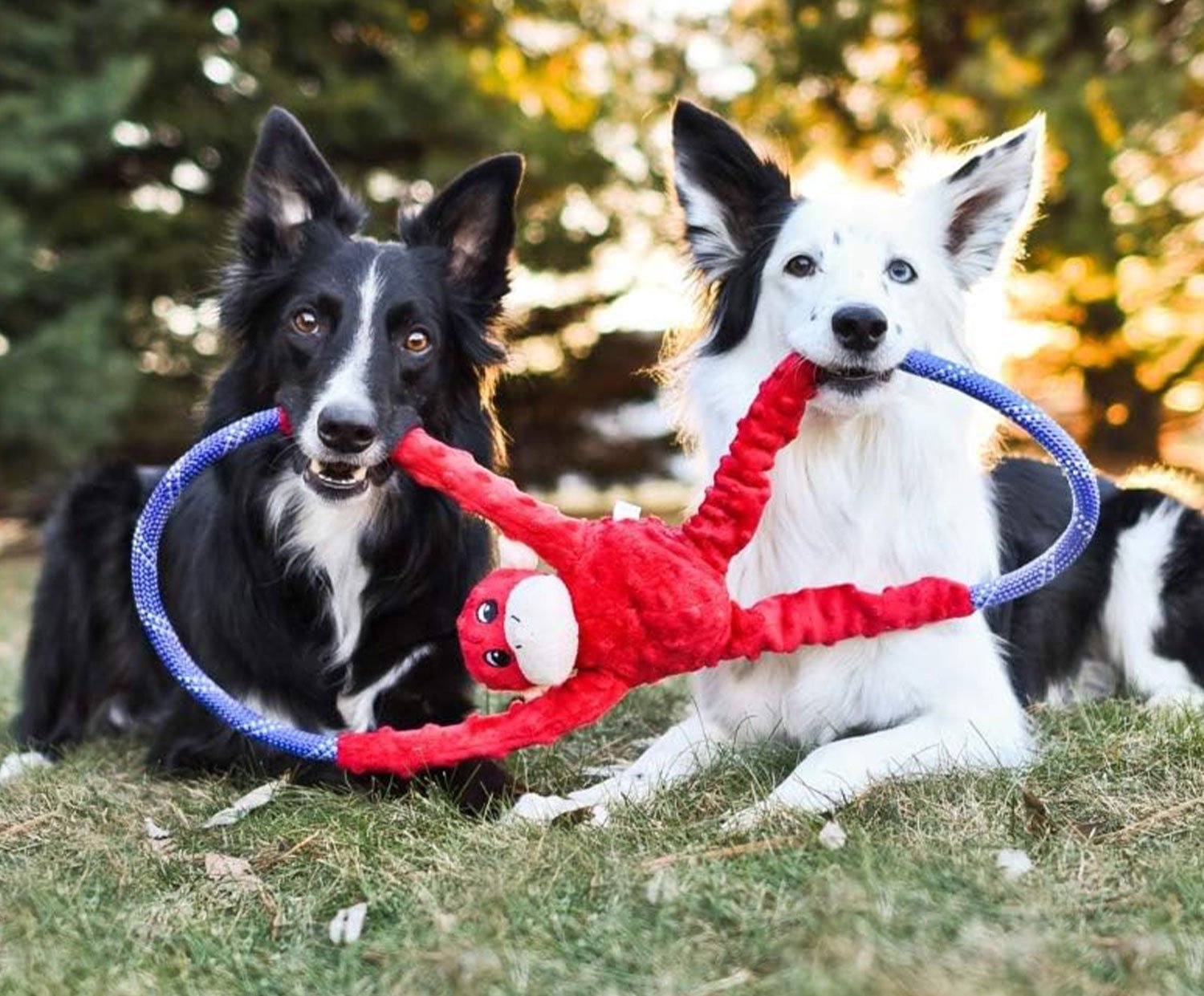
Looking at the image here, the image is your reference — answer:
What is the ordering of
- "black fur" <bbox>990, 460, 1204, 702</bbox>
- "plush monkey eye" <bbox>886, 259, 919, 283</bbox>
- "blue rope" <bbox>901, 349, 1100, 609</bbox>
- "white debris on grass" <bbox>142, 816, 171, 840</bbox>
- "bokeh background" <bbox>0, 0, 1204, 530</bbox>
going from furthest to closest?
1. "bokeh background" <bbox>0, 0, 1204, 530</bbox>
2. "black fur" <bbox>990, 460, 1204, 702</bbox>
3. "plush monkey eye" <bbox>886, 259, 919, 283</bbox>
4. "blue rope" <bbox>901, 349, 1100, 609</bbox>
5. "white debris on grass" <bbox>142, 816, 171, 840</bbox>

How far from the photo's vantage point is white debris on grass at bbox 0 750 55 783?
13.4 ft

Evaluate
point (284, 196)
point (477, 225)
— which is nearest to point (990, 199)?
point (477, 225)

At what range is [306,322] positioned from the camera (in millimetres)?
3609

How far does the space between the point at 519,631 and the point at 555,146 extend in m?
13.0

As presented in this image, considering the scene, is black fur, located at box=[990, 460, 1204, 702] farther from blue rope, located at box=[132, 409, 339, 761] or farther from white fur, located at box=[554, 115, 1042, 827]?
blue rope, located at box=[132, 409, 339, 761]

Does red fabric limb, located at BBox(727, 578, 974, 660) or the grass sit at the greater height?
red fabric limb, located at BBox(727, 578, 974, 660)

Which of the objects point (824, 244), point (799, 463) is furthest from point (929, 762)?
point (824, 244)

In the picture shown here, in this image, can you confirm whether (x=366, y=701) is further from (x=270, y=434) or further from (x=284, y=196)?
(x=284, y=196)

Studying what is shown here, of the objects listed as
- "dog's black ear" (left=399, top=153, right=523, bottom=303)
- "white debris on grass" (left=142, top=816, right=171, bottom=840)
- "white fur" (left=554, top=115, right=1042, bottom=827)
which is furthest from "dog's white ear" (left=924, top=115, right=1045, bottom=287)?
"white debris on grass" (left=142, top=816, right=171, bottom=840)

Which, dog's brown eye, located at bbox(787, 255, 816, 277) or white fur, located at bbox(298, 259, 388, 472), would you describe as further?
dog's brown eye, located at bbox(787, 255, 816, 277)

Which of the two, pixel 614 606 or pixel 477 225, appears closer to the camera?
pixel 614 606

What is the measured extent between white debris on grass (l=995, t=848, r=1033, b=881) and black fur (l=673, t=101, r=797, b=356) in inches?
62.1

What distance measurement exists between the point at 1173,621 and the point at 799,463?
67.8 inches

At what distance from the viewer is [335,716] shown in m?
3.73
